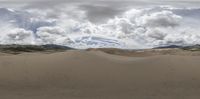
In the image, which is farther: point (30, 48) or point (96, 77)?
point (30, 48)

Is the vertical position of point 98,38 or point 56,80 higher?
point 98,38

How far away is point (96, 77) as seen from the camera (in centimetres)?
659

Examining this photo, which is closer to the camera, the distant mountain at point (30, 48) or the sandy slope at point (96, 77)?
the sandy slope at point (96, 77)

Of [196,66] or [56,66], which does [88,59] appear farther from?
[196,66]

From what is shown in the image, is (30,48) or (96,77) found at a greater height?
(30,48)

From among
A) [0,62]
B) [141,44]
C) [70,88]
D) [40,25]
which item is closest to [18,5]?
[40,25]

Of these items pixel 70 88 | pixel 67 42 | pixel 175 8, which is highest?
pixel 175 8

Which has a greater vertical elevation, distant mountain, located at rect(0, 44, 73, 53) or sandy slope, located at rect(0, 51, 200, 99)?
distant mountain, located at rect(0, 44, 73, 53)

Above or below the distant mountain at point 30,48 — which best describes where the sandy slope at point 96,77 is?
below

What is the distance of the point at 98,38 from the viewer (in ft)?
35.7

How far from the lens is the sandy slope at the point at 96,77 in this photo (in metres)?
6.24

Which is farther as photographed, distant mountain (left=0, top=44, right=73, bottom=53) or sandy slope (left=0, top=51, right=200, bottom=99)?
distant mountain (left=0, top=44, right=73, bottom=53)

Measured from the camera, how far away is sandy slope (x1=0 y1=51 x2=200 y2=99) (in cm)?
624

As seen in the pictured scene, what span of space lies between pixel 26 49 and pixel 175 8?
4.78 metres
